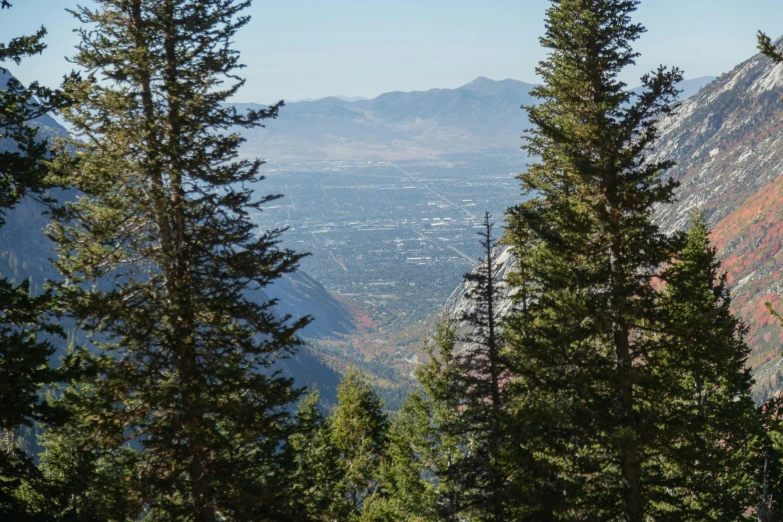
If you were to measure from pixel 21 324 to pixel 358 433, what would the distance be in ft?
80.3

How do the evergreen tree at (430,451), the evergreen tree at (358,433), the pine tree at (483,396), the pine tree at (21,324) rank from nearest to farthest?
the pine tree at (21,324), the pine tree at (483,396), the evergreen tree at (430,451), the evergreen tree at (358,433)

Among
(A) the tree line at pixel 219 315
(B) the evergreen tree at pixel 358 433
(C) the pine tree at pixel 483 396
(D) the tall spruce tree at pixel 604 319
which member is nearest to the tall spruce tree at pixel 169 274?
(A) the tree line at pixel 219 315

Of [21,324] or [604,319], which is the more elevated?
[21,324]

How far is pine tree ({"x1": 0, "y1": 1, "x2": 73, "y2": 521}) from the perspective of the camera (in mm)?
9852

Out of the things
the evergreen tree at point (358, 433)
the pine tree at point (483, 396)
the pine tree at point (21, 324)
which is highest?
the pine tree at point (21, 324)

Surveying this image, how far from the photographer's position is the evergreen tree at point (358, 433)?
104ft

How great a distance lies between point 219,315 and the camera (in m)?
12.4

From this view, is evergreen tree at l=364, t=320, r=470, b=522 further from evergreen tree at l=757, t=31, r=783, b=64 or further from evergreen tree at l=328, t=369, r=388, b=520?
evergreen tree at l=757, t=31, r=783, b=64

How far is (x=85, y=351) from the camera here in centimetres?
1139

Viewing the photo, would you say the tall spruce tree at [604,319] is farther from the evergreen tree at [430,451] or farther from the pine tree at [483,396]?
the evergreen tree at [430,451]

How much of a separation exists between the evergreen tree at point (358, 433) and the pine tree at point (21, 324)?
21.2m

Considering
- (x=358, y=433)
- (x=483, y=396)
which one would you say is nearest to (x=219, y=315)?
(x=483, y=396)

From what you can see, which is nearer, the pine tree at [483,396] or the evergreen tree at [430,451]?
the pine tree at [483,396]

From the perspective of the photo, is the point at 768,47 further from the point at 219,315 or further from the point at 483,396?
the point at 483,396
